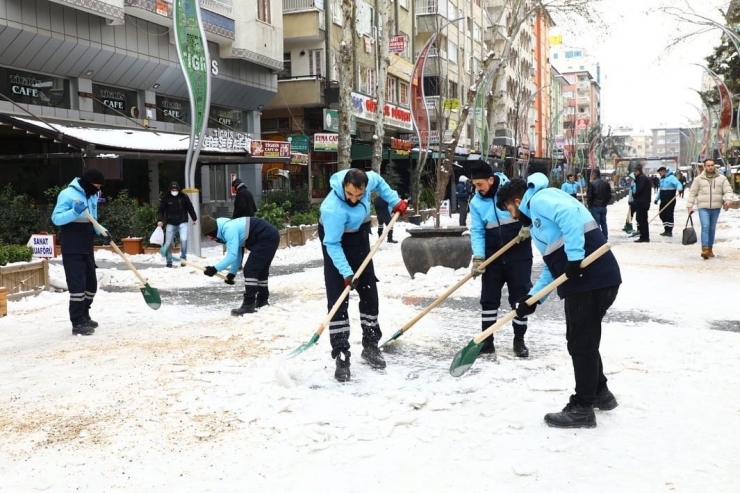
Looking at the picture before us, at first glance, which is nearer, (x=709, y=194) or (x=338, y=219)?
(x=338, y=219)

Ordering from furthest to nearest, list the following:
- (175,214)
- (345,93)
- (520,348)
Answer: (345,93)
(175,214)
(520,348)

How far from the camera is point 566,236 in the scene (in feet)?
14.1

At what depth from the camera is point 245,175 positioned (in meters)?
25.8

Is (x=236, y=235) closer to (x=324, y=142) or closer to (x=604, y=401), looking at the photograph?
(x=604, y=401)

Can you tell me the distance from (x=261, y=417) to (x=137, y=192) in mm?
17238

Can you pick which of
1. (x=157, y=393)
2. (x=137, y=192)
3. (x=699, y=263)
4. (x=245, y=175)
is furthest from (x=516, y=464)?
(x=245, y=175)

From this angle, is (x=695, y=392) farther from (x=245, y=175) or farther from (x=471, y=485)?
(x=245, y=175)

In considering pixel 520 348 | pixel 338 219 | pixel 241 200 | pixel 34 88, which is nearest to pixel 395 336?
pixel 520 348

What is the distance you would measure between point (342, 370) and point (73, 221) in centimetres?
365

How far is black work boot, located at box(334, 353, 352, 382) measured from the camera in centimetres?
545

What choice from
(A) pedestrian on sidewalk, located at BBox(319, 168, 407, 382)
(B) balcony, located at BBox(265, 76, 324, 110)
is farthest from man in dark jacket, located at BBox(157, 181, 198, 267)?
(B) balcony, located at BBox(265, 76, 324, 110)

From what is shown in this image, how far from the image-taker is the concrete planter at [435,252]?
36.6 ft

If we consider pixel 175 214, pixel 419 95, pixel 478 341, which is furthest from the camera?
pixel 419 95

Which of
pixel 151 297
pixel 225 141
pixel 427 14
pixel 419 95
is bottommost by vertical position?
pixel 151 297
